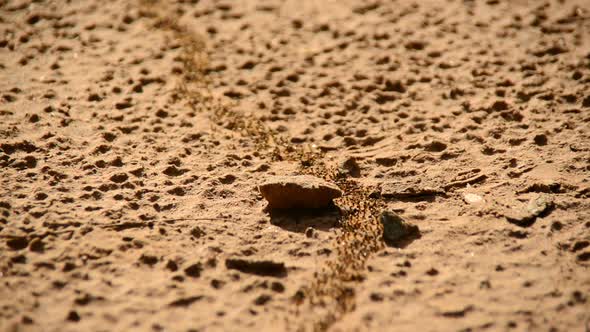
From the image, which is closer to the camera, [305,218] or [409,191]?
[305,218]

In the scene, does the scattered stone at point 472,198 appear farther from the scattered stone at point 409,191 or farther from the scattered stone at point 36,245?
the scattered stone at point 36,245

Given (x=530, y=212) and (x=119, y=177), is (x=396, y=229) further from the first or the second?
(x=119, y=177)

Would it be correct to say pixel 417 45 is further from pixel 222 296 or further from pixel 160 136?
pixel 222 296

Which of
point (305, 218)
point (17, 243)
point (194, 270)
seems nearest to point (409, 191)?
point (305, 218)

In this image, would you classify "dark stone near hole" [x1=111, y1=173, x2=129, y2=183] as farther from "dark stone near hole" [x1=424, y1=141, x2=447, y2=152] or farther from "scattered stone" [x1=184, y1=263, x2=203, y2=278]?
"dark stone near hole" [x1=424, y1=141, x2=447, y2=152]

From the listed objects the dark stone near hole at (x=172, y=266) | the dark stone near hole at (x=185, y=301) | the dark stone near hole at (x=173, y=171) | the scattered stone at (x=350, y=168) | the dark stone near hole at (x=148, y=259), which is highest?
the dark stone near hole at (x=173, y=171)

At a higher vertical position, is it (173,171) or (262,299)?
(173,171)

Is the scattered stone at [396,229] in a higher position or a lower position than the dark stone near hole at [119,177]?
lower

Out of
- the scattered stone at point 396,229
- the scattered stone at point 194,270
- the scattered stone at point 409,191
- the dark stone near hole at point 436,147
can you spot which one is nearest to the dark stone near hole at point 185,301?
the scattered stone at point 194,270
